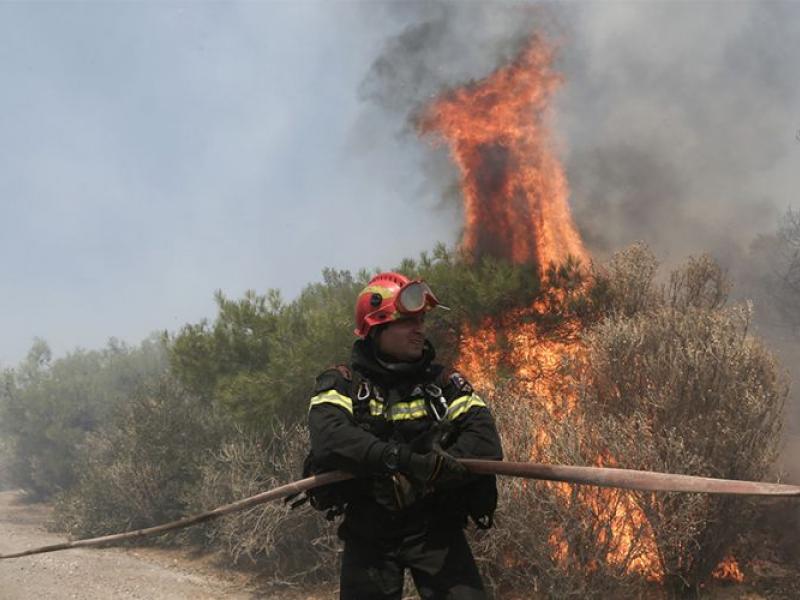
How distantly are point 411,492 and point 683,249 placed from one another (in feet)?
82.9

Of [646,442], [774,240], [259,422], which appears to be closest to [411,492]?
[646,442]

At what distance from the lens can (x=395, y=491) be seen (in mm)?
3164

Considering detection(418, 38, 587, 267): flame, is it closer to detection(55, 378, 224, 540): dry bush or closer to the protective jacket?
detection(55, 378, 224, 540): dry bush

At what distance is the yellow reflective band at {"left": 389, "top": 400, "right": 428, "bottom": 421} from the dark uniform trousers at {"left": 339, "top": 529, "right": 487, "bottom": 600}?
0.64 meters

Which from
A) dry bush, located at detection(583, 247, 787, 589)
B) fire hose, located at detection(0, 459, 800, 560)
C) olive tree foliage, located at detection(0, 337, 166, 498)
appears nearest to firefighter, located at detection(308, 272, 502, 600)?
fire hose, located at detection(0, 459, 800, 560)

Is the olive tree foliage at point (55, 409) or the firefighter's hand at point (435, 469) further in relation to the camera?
the olive tree foliage at point (55, 409)

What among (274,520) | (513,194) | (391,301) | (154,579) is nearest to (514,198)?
(513,194)

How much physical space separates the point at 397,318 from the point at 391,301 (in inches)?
4.4

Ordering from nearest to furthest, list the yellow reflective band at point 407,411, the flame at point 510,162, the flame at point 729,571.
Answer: the yellow reflective band at point 407,411
the flame at point 729,571
the flame at point 510,162

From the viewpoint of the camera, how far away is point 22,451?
31734mm

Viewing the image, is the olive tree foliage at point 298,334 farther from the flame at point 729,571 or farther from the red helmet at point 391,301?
the red helmet at point 391,301

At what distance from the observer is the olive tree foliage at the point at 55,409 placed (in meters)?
29.2

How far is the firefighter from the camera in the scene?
322cm

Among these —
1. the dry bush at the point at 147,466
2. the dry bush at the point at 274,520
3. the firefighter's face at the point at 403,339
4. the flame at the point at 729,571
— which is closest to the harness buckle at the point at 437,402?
the firefighter's face at the point at 403,339
